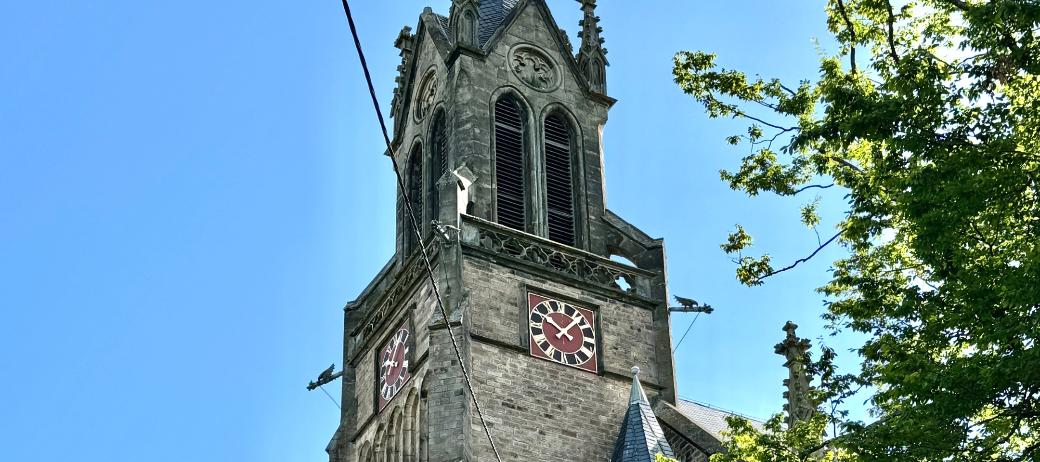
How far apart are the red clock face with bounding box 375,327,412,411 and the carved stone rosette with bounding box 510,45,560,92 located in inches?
273

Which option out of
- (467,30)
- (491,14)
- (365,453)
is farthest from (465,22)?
(365,453)

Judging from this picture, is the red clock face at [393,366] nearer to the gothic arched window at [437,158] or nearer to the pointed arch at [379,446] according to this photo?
the pointed arch at [379,446]

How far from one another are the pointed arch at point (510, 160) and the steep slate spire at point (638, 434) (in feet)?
15.8

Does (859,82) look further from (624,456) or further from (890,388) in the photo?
(624,456)

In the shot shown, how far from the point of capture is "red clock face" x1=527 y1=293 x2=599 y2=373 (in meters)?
32.0

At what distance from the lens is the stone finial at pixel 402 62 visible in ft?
131

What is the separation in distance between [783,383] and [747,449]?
615 cm

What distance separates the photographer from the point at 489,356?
3105 centimetres

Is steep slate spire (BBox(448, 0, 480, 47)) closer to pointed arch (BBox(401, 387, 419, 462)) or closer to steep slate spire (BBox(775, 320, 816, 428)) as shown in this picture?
pointed arch (BBox(401, 387, 419, 462))

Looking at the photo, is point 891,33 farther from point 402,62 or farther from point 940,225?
point 402,62

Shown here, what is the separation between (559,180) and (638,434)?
7878 mm

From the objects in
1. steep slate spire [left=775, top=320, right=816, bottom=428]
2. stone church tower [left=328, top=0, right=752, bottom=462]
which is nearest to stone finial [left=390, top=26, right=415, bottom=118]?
stone church tower [left=328, top=0, right=752, bottom=462]

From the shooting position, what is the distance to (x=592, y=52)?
39.2m

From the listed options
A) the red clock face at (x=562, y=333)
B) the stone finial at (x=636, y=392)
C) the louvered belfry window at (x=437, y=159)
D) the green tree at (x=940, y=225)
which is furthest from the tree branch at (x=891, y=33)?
the louvered belfry window at (x=437, y=159)
